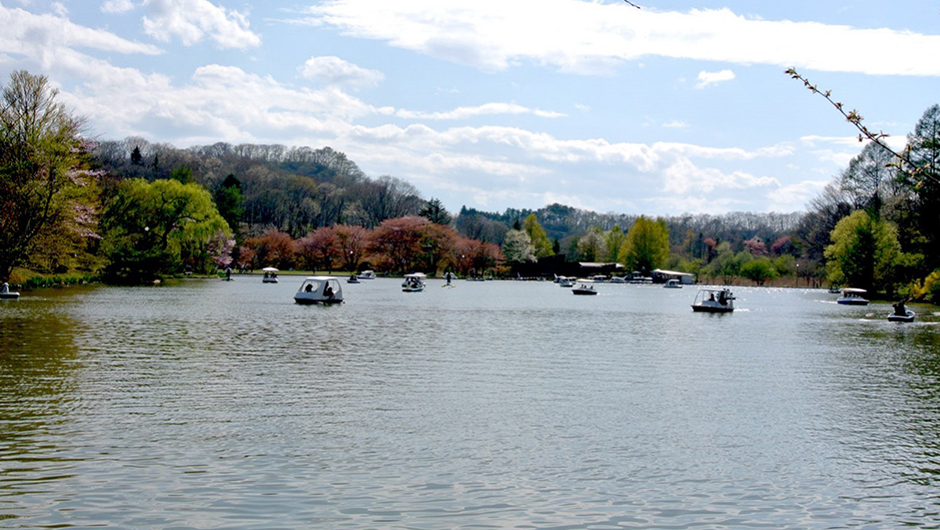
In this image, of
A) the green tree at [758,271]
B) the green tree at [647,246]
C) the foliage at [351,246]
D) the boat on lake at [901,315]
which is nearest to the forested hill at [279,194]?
the foliage at [351,246]

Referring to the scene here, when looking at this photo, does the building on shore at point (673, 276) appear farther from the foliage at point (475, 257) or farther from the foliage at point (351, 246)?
the foliage at point (351, 246)

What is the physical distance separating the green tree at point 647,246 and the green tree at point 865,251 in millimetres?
65076

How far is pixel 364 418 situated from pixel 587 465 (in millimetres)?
4967

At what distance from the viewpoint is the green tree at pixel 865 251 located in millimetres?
81312

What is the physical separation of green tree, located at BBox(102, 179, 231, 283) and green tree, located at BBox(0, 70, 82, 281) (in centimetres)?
2047

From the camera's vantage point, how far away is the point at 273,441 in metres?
13.9

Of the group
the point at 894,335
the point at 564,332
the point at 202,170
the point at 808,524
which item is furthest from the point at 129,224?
the point at 202,170

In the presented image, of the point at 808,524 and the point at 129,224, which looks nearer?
the point at 808,524

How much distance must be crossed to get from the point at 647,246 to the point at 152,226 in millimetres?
95369

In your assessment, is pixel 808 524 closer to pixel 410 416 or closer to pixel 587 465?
pixel 587 465

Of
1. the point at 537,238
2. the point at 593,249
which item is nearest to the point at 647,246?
the point at 537,238

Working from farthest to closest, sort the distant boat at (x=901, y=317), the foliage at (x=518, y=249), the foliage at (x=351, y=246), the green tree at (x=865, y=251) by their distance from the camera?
the foliage at (x=518, y=249) < the foliage at (x=351, y=246) < the green tree at (x=865, y=251) < the distant boat at (x=901, y=317)

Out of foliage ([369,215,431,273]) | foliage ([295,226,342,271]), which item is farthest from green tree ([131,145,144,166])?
foliage ([369,215,431,273])

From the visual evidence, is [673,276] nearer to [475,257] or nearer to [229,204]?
[475,257]
